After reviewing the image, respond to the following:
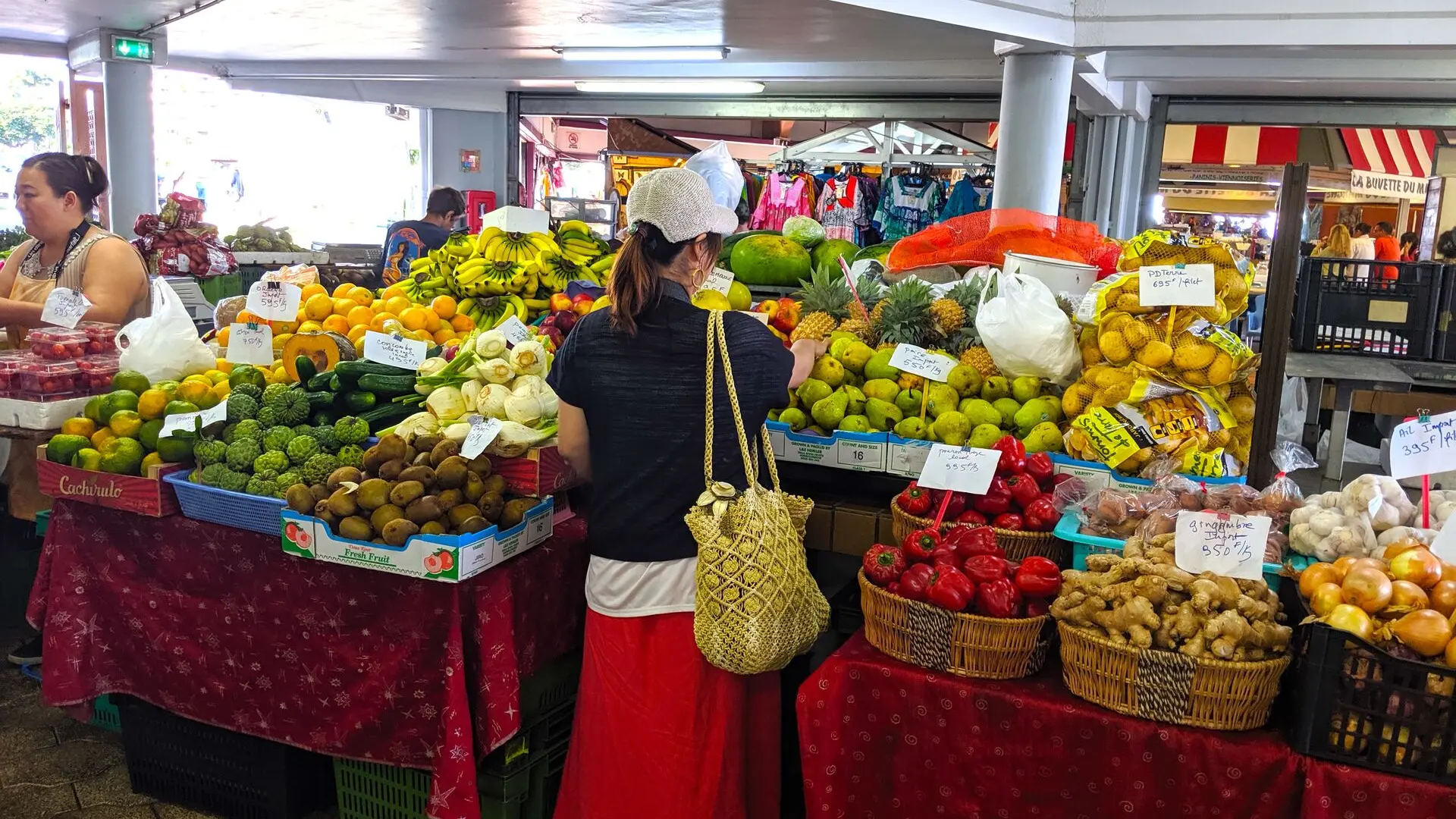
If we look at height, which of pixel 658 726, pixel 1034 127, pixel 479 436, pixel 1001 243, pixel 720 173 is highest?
pixel 1034 127

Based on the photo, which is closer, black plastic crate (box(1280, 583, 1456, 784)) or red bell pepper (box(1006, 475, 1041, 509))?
black plastic crate (box(1280, 583, 1456, 784))

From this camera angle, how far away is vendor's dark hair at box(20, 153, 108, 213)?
3729 mm

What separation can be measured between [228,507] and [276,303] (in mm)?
1098

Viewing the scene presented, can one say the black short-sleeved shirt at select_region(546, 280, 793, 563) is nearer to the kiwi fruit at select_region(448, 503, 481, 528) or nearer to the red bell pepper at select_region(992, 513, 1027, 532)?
the kiwi fruit at select_region(448, 503, 481, 528)

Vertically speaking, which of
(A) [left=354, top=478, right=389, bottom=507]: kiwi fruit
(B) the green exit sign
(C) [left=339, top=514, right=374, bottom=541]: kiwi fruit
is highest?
(B) the green exit sign

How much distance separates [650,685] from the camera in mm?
2291

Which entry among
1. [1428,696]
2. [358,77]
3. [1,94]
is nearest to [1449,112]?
[1428,696]

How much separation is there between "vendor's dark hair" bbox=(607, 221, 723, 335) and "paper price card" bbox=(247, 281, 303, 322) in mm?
1779

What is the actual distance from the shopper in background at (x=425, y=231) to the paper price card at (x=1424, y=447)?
5.18 metres

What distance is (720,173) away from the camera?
145 inches

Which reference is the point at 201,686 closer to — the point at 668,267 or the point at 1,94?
the point at 668,267

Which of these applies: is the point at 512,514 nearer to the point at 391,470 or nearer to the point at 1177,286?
the point at 391,470

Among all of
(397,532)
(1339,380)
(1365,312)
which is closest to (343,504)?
(397,532)

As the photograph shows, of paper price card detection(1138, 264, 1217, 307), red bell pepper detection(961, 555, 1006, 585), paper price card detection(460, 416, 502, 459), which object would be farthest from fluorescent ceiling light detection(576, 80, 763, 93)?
red bell pepper detection(961, 555, 1006, 585)
